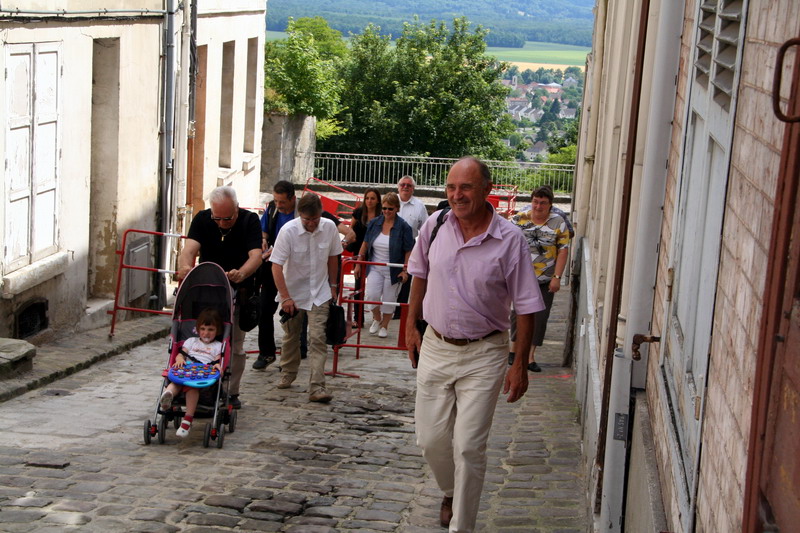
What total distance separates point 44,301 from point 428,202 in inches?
687

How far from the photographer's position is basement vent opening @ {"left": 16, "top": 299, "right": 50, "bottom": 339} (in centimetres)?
1096

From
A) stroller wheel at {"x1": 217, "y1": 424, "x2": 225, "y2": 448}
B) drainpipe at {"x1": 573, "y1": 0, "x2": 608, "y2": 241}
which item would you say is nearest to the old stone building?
stroller wheel at {"x1": 217, "y1": 424, "x2": 225, "y2": 448}

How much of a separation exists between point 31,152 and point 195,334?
3.81 meters

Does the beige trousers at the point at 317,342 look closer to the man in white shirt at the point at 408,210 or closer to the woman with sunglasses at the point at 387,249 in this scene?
the woman with sunglasses at the point at 387,249

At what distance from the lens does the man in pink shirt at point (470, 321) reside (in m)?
5.76

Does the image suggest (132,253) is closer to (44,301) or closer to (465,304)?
(44,301)

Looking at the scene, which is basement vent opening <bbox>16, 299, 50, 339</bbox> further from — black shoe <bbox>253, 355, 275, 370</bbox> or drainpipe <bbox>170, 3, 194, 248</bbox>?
drainpipe <bbox>170, 3, 194, 248</bbox>

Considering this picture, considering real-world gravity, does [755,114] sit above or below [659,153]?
above

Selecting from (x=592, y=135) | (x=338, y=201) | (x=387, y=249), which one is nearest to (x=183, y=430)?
(x=387, y=249)

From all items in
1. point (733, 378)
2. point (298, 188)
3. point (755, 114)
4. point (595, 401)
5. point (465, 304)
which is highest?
point (755, 114)

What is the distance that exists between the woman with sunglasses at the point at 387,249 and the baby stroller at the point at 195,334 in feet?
13.7

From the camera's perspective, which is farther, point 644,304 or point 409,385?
point 409,385

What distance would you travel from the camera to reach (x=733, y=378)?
275 centimetres

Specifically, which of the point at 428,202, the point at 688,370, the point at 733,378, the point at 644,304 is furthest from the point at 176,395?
the point at 428,202
